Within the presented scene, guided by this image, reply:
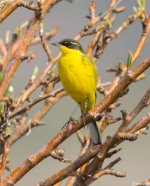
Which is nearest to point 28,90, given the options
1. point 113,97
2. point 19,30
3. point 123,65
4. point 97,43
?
point 19,30

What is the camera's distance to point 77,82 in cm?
417

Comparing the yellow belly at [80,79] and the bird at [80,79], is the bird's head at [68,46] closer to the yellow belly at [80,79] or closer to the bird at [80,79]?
the bird at [80,79]

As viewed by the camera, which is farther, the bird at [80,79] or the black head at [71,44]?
the black head at [71,44]

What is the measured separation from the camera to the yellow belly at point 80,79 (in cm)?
408

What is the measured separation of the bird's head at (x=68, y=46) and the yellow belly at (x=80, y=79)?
0.93 feet

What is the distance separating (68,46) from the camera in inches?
189

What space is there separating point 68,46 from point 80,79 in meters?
0.71

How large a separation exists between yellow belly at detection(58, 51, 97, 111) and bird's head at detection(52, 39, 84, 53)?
0.93 ft

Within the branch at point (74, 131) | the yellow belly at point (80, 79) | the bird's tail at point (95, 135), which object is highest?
the branch at point (74, 131)

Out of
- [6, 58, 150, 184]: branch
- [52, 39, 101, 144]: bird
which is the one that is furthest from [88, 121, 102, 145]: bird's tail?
[52, 39, 101, 144]: bird

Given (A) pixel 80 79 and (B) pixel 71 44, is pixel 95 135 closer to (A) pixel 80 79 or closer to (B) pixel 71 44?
(A) pixel 80 79

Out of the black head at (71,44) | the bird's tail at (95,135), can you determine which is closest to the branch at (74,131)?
the bird's tail at (95,135)

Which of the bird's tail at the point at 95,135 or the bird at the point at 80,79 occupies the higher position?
the bird's tail at the point at 95,135

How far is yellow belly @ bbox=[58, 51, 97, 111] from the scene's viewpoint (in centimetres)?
408
